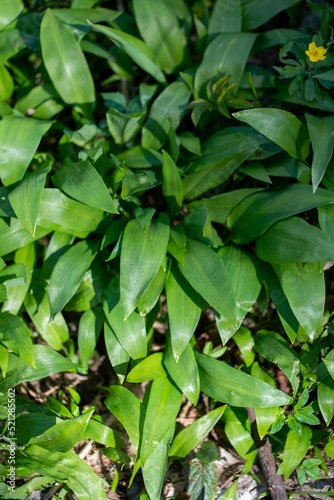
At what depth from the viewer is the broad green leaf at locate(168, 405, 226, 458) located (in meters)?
2.59

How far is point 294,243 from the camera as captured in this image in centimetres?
250

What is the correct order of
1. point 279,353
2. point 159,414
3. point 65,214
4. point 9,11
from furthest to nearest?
point 9,11 < point 65,214 < point 279,353 < point 159,414

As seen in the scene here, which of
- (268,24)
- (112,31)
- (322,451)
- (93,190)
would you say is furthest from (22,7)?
(322,451)

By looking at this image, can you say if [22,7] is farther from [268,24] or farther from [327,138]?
[327,138]

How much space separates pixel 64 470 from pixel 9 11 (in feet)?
7.73

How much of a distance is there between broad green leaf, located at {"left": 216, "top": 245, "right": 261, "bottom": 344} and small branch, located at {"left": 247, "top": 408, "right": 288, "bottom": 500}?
0.47 metres

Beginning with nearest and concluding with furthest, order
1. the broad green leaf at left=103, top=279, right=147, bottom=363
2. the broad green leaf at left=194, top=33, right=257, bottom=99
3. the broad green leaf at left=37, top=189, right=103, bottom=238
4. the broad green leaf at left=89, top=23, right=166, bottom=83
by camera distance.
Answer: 1. the broad green leaf at left=103, top=279, right=147, bottom=363
2. the broad green leaf at left=37, top=189, right=103, bottom=238
3. the broad green leaf at left=89, top=23, right=166, bottom=83
4. the broad green leaf at left=194, top=33, right=257, bottom=99

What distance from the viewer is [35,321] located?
2.79 metres

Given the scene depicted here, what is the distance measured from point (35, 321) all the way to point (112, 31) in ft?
4.85

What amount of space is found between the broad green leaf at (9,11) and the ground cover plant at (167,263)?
0.01 metres

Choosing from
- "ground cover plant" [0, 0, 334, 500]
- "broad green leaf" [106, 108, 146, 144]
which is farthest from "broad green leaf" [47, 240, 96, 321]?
"broad green leaf" [106, 108, 146, 144]

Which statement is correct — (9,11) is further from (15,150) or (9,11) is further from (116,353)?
(116,353)

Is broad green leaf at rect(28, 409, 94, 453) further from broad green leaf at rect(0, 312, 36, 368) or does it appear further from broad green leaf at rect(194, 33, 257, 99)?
broad green leaf at rect(194, 33, 257, 99)

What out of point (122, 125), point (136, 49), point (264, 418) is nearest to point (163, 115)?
point (122, 125)
